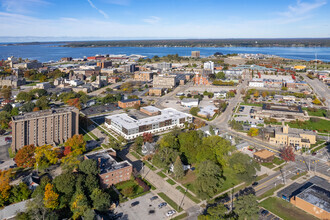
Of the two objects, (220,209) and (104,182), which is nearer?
(220,209)

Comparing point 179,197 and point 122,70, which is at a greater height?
point 122,70

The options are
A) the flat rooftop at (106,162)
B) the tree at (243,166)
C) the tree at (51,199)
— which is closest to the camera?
the tree at (51,199)

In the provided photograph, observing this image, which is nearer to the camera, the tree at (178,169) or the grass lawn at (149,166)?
the tree at (178,169)

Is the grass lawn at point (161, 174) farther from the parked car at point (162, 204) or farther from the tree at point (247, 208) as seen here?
the tree at point (247, 208)

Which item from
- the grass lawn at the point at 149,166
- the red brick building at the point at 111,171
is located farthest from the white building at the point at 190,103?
the red brick building at the point at 111,171

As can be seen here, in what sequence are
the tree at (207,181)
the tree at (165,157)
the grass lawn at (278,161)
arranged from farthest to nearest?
the grass lawn at (278,161), the tree at (165,157), the tree at (207,181)

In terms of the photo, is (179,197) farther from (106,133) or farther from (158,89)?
(158,89)

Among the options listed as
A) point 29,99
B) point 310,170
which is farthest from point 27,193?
point 29,99
